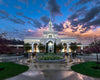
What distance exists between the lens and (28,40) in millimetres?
54438

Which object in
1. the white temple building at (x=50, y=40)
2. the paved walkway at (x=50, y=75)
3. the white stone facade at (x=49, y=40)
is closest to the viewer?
the paved walkway at (x=50, y=75)

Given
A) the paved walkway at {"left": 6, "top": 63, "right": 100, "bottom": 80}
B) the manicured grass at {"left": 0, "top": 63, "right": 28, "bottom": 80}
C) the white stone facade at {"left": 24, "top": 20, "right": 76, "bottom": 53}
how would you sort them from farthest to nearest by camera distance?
the white stone facade at {"left": 24, "top": 20, "right": 76, "bottom": 53} → the manicured grass at {"left": 0, "top": 63, "right": 28, "bottom": 80} → the paved walkway at {"left": 6, "top": 63, "right": 100, "bottom": 80}

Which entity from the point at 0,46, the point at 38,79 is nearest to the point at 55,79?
the point at 38,79

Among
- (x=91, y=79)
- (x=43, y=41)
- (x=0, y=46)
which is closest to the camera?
(x=91, y=79)

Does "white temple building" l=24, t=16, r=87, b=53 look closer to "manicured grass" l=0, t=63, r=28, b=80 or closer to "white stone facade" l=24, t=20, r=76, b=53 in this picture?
"white stone facade" l=24, t=20, r=76, b=53

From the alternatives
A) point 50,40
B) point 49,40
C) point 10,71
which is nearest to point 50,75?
point 10,71

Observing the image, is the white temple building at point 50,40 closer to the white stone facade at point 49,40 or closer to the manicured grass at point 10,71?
the white stone facade at point 49,40

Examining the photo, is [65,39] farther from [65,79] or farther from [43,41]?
[65,79]

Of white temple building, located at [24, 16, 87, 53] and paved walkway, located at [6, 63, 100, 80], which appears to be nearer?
paved walkway, located at [6, 63, 100, 80]

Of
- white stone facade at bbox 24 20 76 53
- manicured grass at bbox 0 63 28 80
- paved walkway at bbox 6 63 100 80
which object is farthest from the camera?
white stone facade at bbox 24 20 76 53

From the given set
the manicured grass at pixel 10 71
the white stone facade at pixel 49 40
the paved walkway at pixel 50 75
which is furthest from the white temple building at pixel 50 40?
the paved walkway at pixel 50 75

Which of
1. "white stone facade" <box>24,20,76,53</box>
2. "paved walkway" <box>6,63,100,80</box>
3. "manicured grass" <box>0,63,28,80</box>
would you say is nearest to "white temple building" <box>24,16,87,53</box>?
"white stone facade" <box>24,20,76,53</box>

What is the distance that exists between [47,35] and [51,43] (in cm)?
1357

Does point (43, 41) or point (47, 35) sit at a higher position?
point (47, 35)
